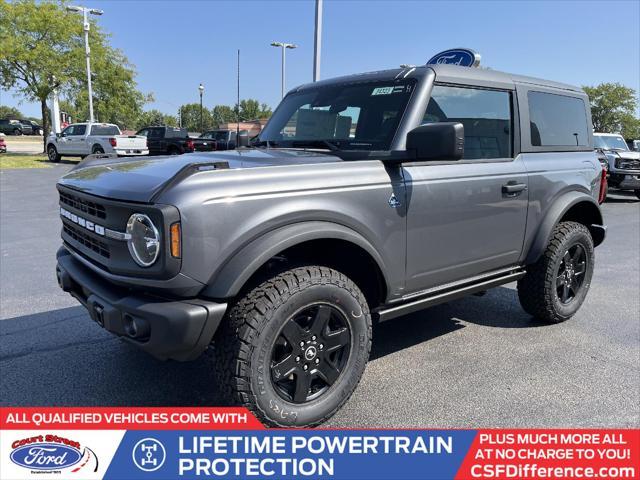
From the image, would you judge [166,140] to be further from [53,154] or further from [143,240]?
[143,240]

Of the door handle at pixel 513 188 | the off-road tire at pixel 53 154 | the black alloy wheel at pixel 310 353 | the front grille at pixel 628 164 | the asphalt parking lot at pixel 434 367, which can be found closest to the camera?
the black alloy wheel at pixel 310 353

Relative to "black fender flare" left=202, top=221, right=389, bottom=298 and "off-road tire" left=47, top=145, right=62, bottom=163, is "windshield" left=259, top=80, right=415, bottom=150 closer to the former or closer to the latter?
"black fender flare" left=202, top=221, right=389, bottom=298

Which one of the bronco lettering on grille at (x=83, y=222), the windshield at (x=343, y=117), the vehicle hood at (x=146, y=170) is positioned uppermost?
the windshield at (x=343, y=117)

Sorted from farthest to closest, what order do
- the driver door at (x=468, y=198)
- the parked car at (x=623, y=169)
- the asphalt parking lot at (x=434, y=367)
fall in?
the parked car at (x=623, y=169) < the driver door at (x=468, y=198) < the asphalt parking lot at (x=434, y=367)

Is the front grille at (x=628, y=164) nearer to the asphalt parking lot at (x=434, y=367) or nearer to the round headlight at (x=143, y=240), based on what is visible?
the asphalt parking lot at (x=434, y=367)

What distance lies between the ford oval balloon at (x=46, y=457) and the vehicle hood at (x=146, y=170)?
1.14 metres

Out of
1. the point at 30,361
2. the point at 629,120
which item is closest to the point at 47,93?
the point at 30,361

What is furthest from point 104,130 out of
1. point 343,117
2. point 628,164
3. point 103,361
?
point 343,117

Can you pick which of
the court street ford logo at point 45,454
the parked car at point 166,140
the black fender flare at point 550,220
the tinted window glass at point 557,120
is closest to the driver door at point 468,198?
the black fender flare at point 550,220

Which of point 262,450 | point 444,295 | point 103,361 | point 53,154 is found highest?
point 53,154

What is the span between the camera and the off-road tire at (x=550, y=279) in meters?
4.07

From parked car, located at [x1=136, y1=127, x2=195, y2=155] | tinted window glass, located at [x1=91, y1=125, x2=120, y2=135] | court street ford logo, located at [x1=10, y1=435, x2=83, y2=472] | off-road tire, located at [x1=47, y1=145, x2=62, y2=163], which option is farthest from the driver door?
off-road tire, located at [x1=47, y1=145, x2=62, y2=163]

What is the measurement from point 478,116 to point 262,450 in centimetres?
259

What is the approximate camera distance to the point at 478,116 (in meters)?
3.54
